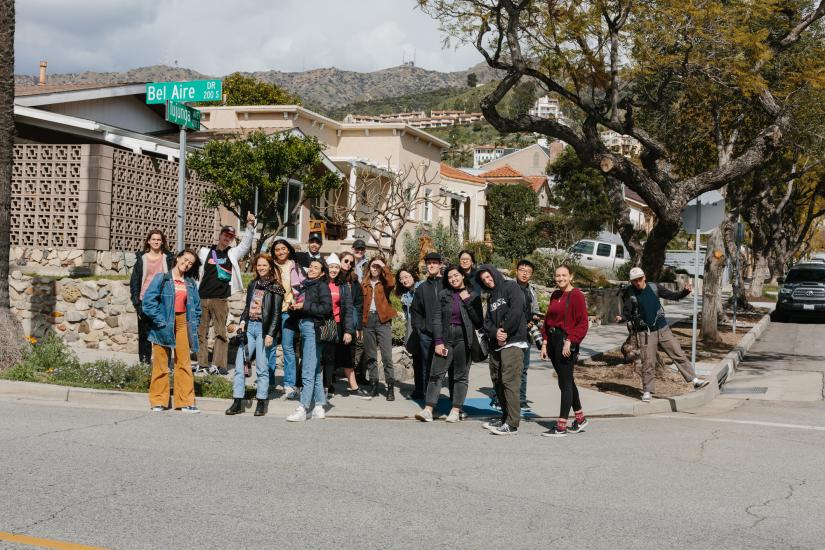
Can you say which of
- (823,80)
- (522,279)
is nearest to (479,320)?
Answer: (522,279)

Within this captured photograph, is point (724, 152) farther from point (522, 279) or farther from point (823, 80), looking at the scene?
point (522, 279)

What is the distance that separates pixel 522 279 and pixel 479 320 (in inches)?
48.6

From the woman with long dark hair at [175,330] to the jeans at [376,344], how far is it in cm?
247

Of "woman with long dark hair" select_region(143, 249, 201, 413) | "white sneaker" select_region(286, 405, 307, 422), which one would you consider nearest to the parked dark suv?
"white sneaker" select_region(286, 405, 307, 422)

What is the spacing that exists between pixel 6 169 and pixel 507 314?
6903 mm

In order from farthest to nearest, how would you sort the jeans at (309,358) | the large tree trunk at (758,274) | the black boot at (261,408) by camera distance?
the large tree trunk at (758,274), the black boot at (261,408), the jeans at (309,358)

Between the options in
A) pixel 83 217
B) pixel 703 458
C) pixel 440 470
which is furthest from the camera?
pixel 83 217

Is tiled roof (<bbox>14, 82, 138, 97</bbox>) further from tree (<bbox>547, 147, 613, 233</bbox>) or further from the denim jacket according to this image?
tree (<bbox>547, 147, 613, 233</bbox>)

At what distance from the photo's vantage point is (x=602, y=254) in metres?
41.7

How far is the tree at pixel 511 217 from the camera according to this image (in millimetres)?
42094

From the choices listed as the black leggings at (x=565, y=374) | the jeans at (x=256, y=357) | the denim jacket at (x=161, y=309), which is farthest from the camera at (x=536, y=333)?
the denim jacket at (x=161, y=309)

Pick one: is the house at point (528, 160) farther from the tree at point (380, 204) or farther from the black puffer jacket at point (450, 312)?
the black puffer jacket at point (450, 312)

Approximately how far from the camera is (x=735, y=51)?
1538 centimetres

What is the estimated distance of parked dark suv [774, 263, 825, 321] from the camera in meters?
27.0
